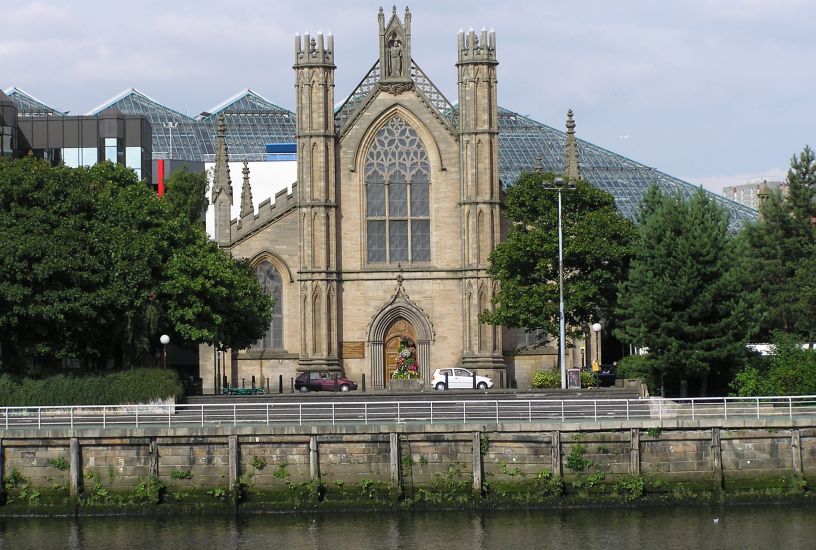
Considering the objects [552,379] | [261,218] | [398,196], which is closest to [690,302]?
[552,379]

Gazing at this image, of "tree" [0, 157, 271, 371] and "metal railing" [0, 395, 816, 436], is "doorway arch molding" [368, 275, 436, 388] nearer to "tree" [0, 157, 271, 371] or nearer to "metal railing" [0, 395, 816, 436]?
"tree" [0, 157, 271, 371]

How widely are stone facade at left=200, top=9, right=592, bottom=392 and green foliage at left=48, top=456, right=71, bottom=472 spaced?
1170 inches

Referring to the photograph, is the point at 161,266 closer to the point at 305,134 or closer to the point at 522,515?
the point at 305,134

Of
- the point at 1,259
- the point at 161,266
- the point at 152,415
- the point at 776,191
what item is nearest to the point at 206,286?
the point at 161,266

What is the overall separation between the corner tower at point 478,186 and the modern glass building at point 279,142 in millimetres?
50719

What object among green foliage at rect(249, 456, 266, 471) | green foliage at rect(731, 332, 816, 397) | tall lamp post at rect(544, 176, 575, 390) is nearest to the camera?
green foliage at rect(249, 456, 266, 471)

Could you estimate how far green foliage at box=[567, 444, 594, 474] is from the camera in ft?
174

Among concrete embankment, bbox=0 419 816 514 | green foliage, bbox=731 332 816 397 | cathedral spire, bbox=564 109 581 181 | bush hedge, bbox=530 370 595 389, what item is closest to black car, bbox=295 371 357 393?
bush hedge, bbox=530 370 595 389

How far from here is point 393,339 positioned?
85625 millimetres

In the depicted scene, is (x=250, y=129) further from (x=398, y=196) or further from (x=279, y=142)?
(x=398, y=196)

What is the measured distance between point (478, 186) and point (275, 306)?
40.6ft

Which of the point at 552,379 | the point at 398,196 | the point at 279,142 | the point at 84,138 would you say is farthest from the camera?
the point at 279,142

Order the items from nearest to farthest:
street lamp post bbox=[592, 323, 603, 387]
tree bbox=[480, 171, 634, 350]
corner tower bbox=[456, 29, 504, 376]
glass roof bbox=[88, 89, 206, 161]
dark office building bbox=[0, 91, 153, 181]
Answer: street lamp post bbox=[592, 323, 603, 387], tree bbox=[480, 171, 634, 350], corner tower bbox=[456, 29, 504, 376], dark office building bbox=[0, 91, 153, 181], glass roof bbox=[88, 89, 206, 161]

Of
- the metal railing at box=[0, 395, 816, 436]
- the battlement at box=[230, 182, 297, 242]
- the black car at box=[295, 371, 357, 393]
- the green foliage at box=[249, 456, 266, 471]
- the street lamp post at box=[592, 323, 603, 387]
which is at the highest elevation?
the battlement at box=[230, 182, 297, 242]
